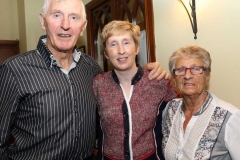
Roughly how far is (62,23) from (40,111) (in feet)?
1.62

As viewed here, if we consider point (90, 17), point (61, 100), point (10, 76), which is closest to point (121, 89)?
point (61, 100)

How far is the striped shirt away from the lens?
132 cm

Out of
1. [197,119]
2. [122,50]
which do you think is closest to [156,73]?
[122,50]

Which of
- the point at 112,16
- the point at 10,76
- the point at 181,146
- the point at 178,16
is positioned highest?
the point at 112,16

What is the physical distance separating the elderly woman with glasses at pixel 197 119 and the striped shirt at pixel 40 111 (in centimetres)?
52

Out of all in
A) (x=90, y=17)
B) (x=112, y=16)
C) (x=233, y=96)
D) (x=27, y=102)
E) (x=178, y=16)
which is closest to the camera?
(x=27, y=102)

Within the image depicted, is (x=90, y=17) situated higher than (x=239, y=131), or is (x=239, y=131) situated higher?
(x=90, y=17)

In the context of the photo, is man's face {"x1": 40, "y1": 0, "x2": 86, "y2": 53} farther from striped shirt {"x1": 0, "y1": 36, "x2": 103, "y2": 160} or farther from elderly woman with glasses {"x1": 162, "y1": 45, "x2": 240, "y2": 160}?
elderly woman with glasses {"x1": 162, "y1": 45, "x2": 240, "y2": 160}

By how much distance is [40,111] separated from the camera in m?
1.34

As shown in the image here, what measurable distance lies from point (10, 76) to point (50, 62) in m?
0.22

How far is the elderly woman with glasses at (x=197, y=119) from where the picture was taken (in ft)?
4.08

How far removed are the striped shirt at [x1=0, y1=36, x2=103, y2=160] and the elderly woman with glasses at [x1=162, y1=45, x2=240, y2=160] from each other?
523 millimetres

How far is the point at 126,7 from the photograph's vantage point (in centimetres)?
256

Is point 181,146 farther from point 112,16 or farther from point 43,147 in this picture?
point 112,16
